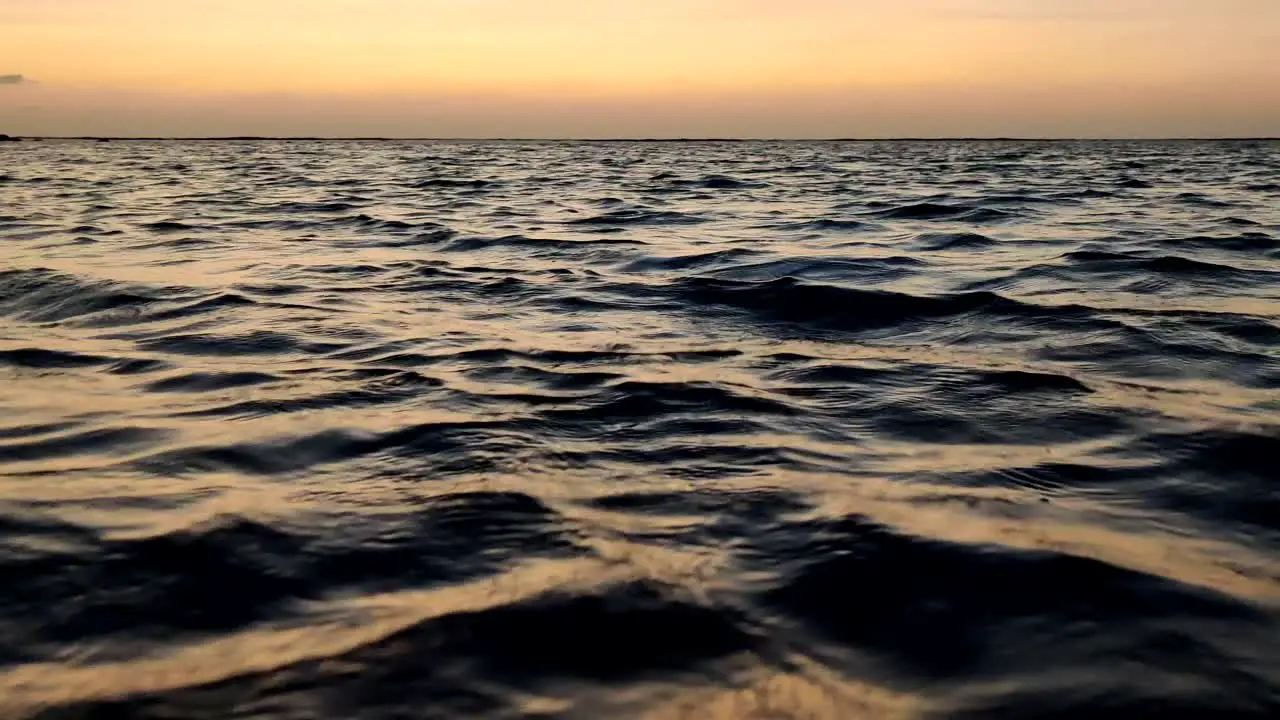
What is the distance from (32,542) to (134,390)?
2184mm

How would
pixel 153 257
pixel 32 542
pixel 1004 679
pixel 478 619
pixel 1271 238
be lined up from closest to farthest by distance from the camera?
pixel 1004 679, pixel 478 619, pixel 32 542, pixel 153 257, pixel 1271 238

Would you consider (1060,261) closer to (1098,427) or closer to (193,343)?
(1098,427)

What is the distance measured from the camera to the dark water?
242cm

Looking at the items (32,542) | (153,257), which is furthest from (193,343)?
(153,257)

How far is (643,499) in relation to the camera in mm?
3562

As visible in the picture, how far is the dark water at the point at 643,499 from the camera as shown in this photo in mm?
2424

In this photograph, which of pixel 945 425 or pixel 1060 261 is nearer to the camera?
pixel 945 425

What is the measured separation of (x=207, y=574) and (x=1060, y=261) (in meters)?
9.16

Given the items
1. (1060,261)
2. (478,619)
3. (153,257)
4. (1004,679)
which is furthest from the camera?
(153,257)

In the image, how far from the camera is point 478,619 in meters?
2.69

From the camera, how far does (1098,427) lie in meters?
4.50

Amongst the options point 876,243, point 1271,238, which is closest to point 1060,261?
point 876,243

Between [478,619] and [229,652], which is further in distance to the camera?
[478,619]

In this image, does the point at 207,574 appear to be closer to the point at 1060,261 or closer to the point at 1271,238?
the point at 1060,261
